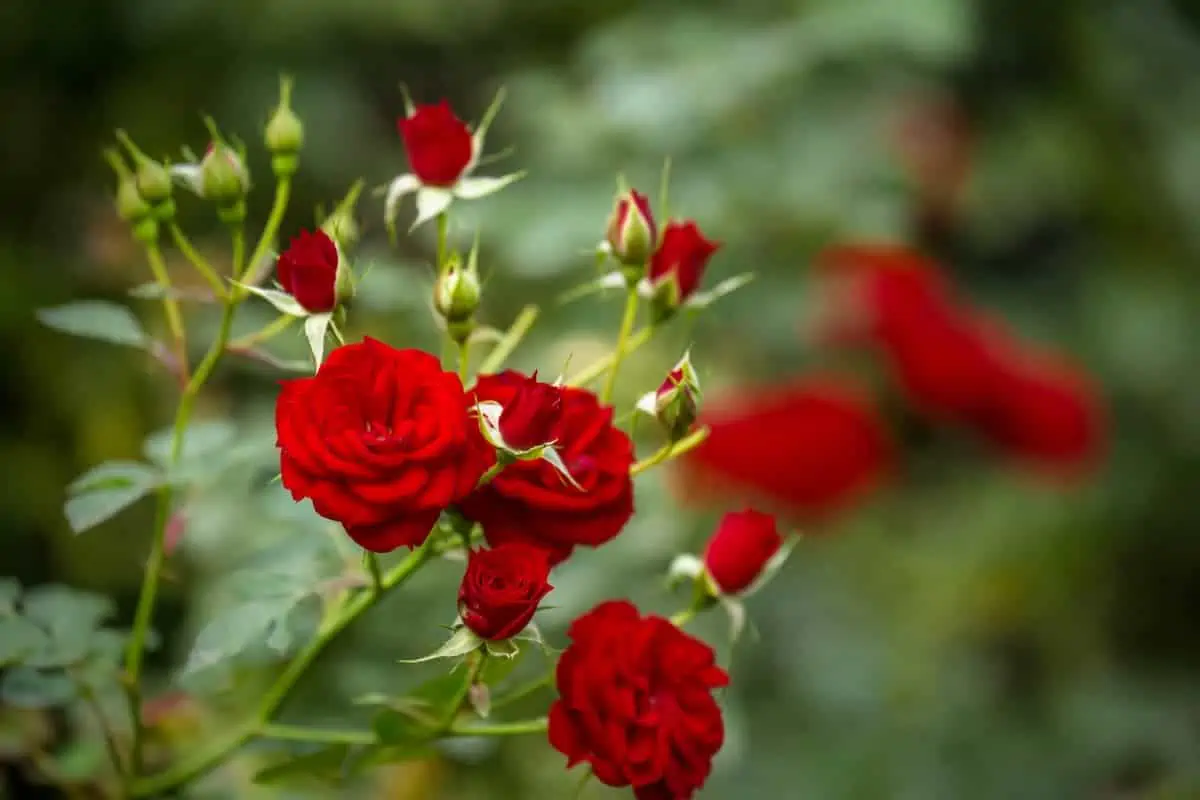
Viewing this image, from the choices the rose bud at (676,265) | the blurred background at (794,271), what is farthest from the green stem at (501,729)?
the blurred background at (794,271)

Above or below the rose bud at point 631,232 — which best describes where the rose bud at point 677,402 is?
below

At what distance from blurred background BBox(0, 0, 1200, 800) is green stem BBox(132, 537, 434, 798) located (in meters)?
0.38

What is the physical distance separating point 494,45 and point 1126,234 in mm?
1020

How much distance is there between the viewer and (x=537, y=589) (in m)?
0.54

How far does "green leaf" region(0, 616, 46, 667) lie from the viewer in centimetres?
64

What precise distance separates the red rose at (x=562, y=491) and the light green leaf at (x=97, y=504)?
18 cm

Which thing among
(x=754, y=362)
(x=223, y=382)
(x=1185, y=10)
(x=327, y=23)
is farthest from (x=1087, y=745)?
(x=327, y=23)

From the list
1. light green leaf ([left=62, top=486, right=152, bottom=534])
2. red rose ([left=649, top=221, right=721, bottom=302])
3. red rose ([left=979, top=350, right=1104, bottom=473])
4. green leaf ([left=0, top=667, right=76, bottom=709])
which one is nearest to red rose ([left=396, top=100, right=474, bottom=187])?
red rose ([left=649, top=221, right=721, bottom=302])

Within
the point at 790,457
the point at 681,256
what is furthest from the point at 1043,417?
the point at 681,256

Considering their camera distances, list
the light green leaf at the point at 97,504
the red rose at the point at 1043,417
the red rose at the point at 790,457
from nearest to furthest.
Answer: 1. the light green leaf at the point at 97,504
2. the red rose at the point at 790,457
3. the red rose at the point at 1043,417

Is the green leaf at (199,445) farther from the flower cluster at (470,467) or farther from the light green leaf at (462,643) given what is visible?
the light green leaf at (462,643)

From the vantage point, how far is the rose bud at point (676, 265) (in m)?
0.67

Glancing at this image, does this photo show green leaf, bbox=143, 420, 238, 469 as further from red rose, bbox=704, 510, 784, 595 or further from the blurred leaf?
red rose, bbox=704, 510, 784, 595

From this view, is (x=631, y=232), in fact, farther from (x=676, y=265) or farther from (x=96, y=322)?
(x=96, y=322)
